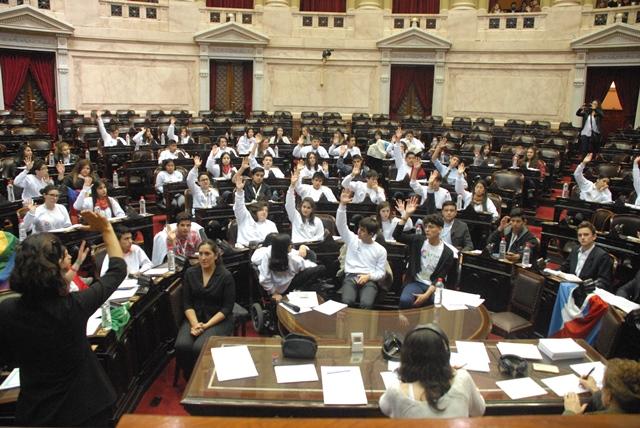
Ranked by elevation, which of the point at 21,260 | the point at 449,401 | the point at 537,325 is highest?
the point at 21,260

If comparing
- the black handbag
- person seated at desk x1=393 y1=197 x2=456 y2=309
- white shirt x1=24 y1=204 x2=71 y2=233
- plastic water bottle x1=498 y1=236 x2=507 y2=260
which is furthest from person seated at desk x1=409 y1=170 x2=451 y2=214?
white shirt x1=24 y1=204 x2=71 y2=233

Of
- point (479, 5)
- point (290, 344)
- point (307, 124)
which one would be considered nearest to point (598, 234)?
point (290, 344)

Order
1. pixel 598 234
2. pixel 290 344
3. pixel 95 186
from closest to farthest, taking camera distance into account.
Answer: pixel 290 344 < pixel 598 234 < pixel 95 186

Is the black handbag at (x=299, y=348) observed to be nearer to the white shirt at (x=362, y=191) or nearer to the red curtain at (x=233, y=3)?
the white shirt at (x=362, y=191)

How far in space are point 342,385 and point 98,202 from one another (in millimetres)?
5899

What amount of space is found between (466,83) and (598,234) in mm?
12428

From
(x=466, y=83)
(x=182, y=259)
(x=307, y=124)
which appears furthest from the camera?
(x=466, y=83)

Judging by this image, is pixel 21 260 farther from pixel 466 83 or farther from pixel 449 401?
pixel 466 83

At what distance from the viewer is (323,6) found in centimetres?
2083

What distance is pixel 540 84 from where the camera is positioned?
1778cm

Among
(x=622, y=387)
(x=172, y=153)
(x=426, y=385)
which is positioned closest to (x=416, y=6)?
(x=172, y=153)

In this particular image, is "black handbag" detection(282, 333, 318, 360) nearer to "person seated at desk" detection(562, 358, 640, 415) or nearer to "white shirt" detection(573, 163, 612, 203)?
"person seated at desk" detection(562, 358, 640, 415)

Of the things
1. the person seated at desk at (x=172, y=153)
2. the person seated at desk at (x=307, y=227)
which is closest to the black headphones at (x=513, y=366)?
the person seated at desk at (x=307, y=227)

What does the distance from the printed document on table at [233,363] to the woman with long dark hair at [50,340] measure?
36.9 inches
